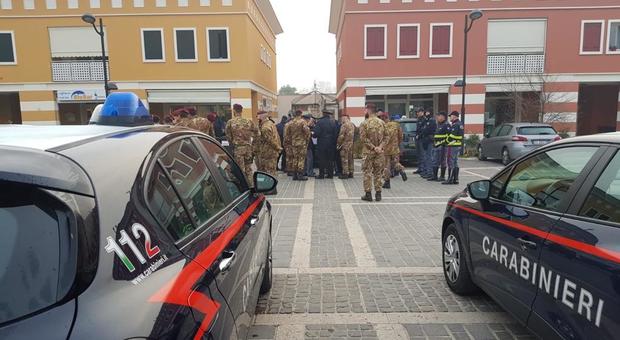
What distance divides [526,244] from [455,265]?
1.39 m

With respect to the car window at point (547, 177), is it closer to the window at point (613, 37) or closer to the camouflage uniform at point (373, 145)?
the camouflage uniform at point (373, 145)

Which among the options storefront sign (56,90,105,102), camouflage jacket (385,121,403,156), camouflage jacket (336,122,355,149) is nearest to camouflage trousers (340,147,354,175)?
camouflage jacket (336,122,355,149)

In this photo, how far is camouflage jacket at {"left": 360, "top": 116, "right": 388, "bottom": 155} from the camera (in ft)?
27.3

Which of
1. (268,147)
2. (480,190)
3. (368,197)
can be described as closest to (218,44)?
(268,147)

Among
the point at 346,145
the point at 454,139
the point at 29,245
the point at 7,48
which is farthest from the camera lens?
the point at 7,48

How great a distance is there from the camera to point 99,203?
1.42 metres

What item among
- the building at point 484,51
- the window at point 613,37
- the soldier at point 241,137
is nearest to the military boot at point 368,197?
the soldier at point 241,137

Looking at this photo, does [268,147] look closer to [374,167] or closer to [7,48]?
[374,167]

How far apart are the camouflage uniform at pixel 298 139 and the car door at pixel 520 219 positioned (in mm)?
8026

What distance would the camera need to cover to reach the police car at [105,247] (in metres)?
1.24

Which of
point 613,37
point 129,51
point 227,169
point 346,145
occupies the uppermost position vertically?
point 613,37

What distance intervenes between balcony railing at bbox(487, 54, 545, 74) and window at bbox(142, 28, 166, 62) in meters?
18.1

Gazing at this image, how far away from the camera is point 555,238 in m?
2.43

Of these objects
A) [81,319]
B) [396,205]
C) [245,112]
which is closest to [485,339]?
[81,319]
